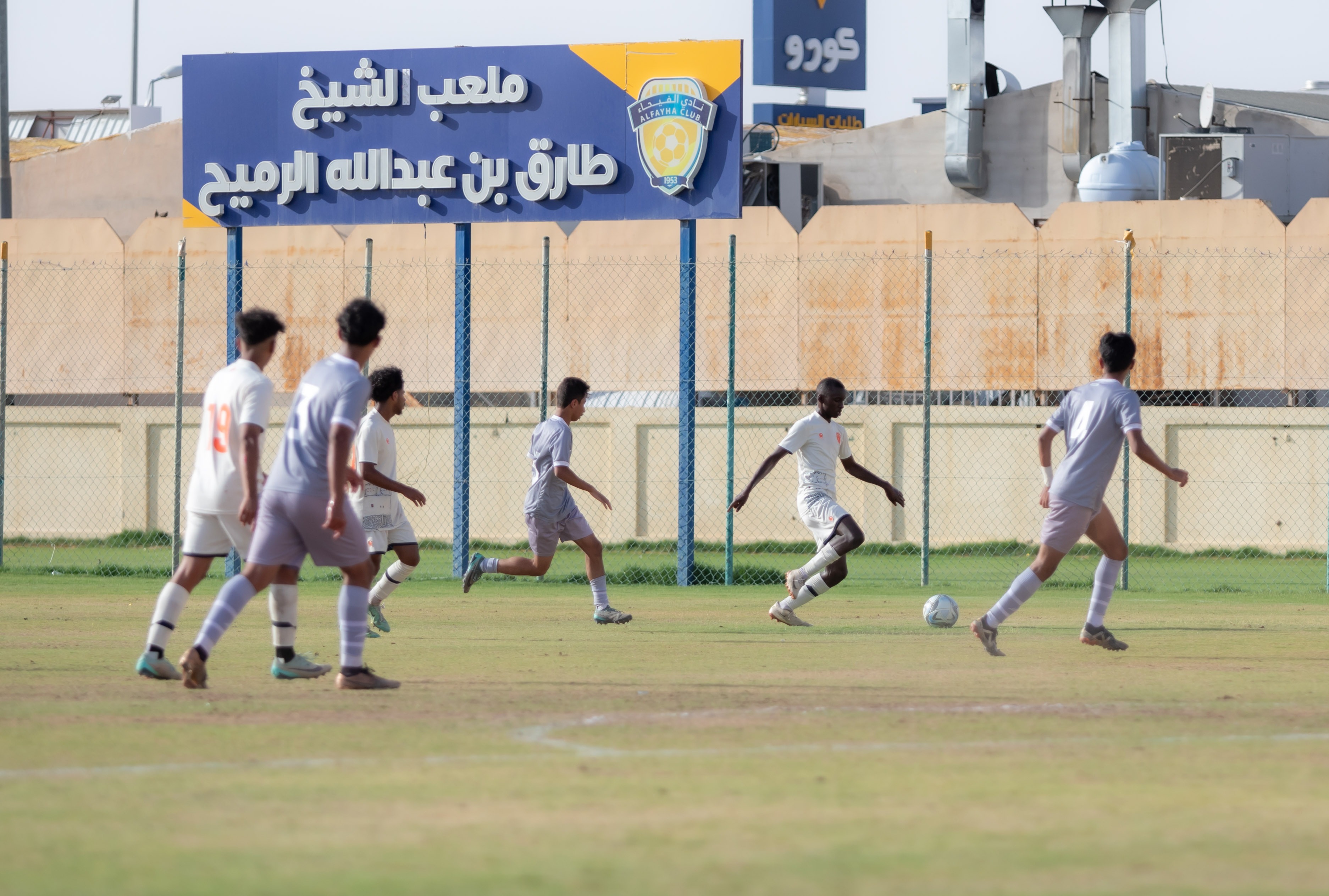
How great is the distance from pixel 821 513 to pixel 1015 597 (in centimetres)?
222

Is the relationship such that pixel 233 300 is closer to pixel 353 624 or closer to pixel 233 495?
pixel 233 495

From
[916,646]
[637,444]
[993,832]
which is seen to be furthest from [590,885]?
[637,444]

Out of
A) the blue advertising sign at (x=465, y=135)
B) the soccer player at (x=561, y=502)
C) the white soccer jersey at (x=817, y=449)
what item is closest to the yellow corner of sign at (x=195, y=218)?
the blue advertising sign at (x=465, y=135)

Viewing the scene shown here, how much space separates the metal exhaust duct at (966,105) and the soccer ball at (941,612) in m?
20.1

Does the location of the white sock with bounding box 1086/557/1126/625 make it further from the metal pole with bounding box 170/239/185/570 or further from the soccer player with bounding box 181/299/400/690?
the metal pole with bounding box 170/239/185/570

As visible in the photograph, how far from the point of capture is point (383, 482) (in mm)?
10359

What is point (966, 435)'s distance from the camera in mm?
19156

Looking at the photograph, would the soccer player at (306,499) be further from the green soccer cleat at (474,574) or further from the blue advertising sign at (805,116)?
the blue advertising sign at (805,116)

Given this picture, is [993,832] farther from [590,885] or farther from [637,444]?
[637,444]

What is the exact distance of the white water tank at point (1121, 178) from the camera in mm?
25953

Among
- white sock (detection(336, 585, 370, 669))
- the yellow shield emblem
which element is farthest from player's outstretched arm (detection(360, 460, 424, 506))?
the yellow shield emblem

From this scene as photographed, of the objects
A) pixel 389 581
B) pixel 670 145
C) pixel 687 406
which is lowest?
pixel 389 581

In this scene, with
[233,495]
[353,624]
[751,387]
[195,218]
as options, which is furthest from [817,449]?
[751,387]

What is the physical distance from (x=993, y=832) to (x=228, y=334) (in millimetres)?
12569
